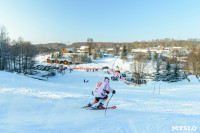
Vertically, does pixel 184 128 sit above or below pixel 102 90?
below

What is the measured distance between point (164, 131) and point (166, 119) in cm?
79

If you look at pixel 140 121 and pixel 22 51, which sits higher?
pixel 22 51

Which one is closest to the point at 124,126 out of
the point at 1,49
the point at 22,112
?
the point at 22,112

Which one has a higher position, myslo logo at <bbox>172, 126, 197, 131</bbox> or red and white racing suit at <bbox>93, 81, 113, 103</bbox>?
red and white racing suit at <bbox>93, 81, 113, 103</bbox>

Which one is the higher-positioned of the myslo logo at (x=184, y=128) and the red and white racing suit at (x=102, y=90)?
the red and white racing suit at (x=102, y=90)

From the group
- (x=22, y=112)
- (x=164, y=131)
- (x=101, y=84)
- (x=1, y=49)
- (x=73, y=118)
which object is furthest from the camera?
(x=1, y=49)

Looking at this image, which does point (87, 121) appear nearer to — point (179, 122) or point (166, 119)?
point (166, 119)

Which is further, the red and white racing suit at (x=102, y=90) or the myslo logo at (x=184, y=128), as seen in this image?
the red and white racing suit at (x=102, y=90)

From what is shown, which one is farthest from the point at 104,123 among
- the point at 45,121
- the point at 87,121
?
the point at 45,121

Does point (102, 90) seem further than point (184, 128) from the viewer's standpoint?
Yes

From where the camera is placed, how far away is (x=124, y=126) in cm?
352

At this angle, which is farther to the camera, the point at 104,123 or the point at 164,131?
the point at 104,123

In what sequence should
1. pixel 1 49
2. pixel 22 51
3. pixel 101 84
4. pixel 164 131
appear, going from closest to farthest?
pixel 164 131 → pixel 101 84 → pixel 1 49 → pixel 22 51

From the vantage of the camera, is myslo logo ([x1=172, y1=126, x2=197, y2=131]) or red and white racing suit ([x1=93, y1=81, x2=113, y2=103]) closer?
myslo logo ([x1=172, y1=126, x2=197, y2=131])
